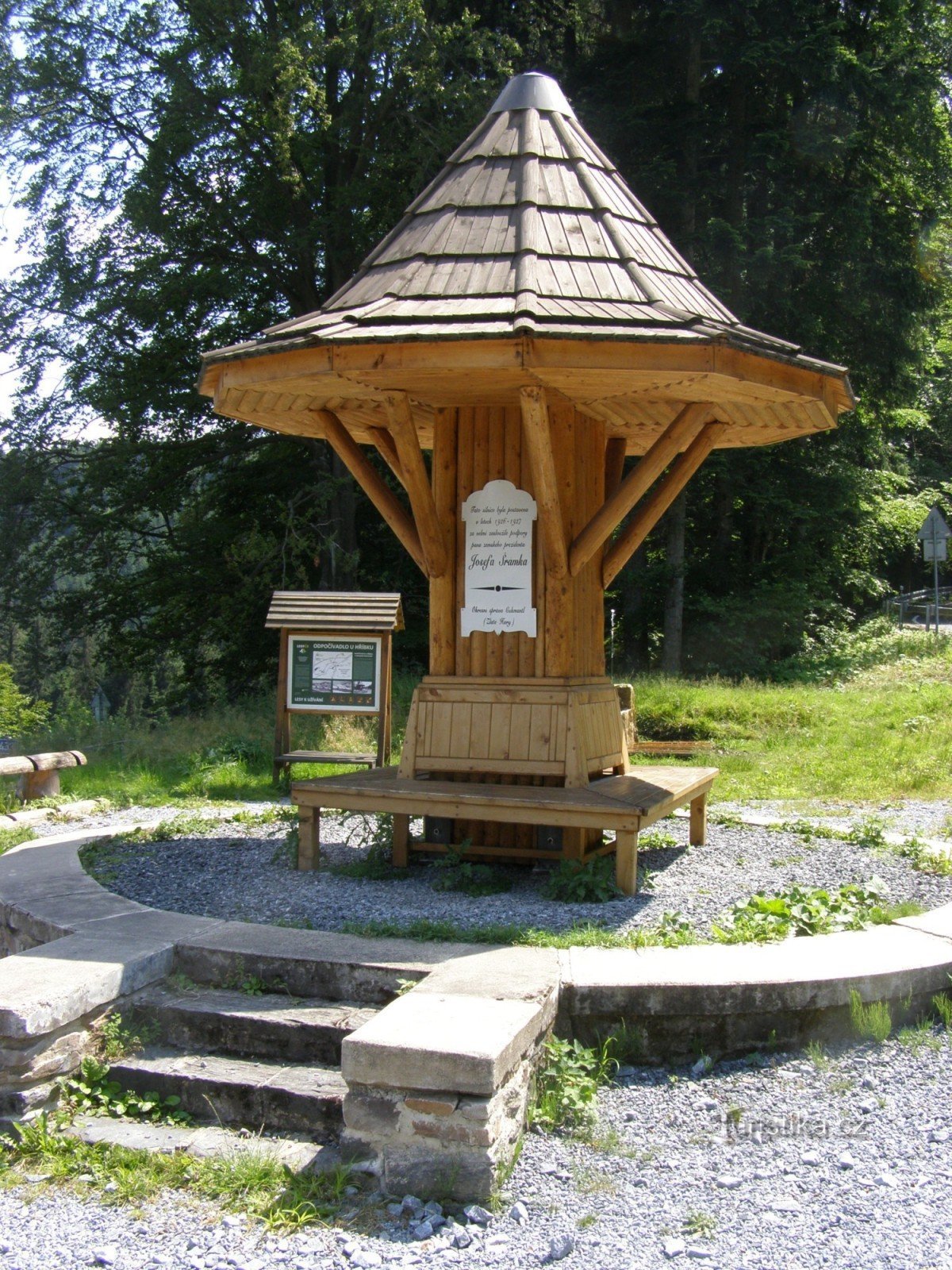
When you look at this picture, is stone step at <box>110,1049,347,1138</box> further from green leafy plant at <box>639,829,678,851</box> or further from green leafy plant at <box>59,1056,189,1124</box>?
green leafy plant at <box>639,829,678,851</box>

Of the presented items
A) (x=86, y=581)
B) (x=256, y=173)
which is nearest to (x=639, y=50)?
(x=256, y=173)

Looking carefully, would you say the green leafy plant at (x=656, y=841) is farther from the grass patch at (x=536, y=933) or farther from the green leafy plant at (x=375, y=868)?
the grass patch at (x=536, y=933)

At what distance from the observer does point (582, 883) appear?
638cm

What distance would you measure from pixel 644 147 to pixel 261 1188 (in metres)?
23.0

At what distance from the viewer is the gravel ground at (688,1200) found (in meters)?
3.27

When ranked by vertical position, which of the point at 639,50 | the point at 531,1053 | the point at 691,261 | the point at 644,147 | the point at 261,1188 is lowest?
the point at 261,1188

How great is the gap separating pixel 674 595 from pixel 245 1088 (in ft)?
64.5

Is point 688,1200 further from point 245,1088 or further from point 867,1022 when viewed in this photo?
point 245,1088

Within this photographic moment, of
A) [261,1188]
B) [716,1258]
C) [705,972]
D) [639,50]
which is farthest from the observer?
[639,50]

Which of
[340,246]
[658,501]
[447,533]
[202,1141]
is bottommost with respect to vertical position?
[202,1141]

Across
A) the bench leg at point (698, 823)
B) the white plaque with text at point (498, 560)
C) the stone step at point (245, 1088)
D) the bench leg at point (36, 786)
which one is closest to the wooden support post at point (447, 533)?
the white plaque with text at point (498, 560)

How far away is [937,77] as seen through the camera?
21938mm

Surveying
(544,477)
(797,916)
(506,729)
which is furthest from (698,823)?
(544,477)

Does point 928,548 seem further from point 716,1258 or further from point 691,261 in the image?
point 716,1258
